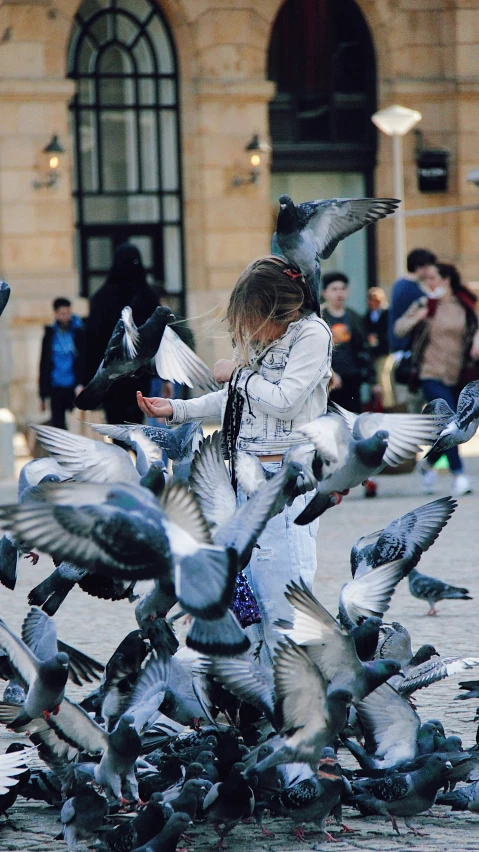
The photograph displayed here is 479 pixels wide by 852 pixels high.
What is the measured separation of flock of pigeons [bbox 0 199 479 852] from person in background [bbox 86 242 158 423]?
14.9 ft

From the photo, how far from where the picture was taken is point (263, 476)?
4.67 metres

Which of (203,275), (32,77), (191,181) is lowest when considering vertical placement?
(203,275)

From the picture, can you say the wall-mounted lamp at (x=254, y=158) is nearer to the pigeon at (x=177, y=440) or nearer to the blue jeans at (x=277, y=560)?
the pigeon at (x=177, y=440)

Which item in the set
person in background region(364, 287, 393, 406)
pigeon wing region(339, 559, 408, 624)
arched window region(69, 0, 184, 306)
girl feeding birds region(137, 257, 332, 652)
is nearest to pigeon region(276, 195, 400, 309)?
girl feeding birds region(137, 257, 332, 652)

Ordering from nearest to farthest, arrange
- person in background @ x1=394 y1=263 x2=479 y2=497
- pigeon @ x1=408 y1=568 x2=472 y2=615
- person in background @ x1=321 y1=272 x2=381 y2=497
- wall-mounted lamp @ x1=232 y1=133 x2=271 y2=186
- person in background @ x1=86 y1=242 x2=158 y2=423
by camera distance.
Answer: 1. pigeon @ x1=408 y1=568 x2=472 y2=615
2. person in background @ x1=86 y1=242 x2=158 y2=423
3. person in background @ x1=321 y1=272 x2=381 y2=497
4. person in background @ x1=394 y1=263 x2=479 y2=497
5. wall-mounted lamp @ x1=232 y1=133 x2=271 y2=186

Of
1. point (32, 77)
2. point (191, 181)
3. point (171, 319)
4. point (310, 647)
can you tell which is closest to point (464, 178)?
point (191, 181)

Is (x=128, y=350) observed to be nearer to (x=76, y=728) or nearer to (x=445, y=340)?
(x=76, y=728)

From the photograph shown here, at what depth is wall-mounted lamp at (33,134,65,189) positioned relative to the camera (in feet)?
66.4

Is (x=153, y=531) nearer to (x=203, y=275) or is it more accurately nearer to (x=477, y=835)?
(x=477, y=835)

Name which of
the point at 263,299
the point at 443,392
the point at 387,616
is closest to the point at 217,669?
the point at 263,299

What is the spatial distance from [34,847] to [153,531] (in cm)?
107

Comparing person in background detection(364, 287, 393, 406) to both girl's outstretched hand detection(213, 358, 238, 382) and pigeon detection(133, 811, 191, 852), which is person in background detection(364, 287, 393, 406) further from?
pigeon detection(133, 811, 191, 852)

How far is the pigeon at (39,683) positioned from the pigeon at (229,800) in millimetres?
504

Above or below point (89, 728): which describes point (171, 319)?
above
